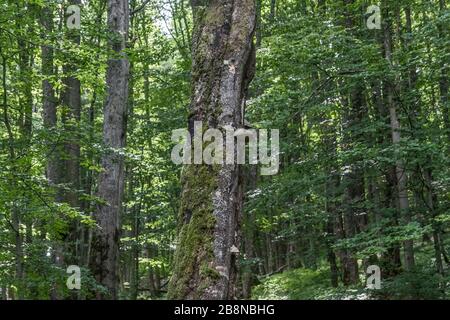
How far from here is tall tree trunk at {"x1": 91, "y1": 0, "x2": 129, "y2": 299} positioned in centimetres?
1050

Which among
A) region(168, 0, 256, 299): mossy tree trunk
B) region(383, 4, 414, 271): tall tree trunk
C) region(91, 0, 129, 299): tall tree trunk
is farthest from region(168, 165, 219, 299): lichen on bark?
region(91, 0, 129, 299): tall tree trunk

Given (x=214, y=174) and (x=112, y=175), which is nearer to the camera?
(x=214, y=174)

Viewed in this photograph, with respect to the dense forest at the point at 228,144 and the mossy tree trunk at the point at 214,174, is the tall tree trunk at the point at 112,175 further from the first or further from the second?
the mossy tree trunk at the point at 214,174

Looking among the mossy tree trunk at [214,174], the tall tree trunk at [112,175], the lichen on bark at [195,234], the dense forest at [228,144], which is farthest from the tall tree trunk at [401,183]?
the lichen on bark at [195,234]

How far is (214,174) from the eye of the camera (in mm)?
3980

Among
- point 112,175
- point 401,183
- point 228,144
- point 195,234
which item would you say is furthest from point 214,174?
point 112,175

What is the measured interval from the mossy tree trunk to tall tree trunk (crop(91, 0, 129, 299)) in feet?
20.7

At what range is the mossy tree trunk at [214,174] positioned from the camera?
12.2 feet

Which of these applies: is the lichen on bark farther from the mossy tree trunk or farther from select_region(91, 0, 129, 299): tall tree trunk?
select_region(91, 0, 129, 299): tall tree trunk

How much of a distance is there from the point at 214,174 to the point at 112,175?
7.10 meters

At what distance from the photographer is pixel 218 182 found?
13.0 ft

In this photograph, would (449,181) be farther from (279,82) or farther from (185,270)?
(185,270)

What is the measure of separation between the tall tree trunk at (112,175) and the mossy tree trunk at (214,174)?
6318mm

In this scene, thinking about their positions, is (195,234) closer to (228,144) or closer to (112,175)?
(228,144)
